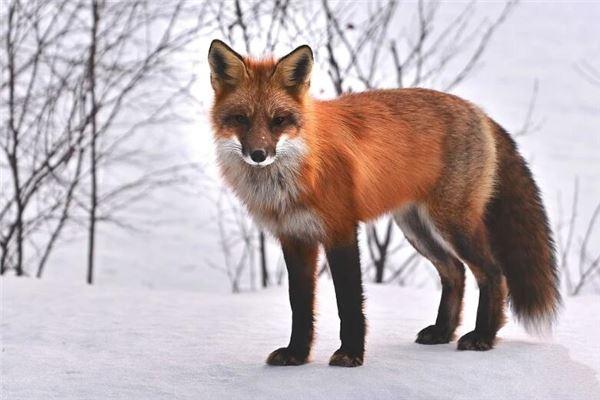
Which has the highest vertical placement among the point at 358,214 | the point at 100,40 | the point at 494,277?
the point at 100,40

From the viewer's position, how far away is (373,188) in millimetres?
4086

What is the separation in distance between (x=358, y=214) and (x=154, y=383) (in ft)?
4.04

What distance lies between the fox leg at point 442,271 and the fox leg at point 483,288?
208 millimetres

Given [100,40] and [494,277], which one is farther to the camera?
[100,40]

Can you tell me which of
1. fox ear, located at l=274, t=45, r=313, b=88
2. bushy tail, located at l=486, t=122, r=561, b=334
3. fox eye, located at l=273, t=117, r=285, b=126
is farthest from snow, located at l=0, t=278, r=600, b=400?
fox ear, located at l=274, t=45, r=313, b=88

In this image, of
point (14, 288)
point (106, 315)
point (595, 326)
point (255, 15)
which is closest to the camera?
point (595, 326)

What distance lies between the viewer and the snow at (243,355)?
3.73 m

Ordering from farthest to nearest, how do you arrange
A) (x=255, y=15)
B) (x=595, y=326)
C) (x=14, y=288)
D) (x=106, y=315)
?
(x=255, y=15), (x=14, y=288), (x=106, y=315), (x=595, y=326)

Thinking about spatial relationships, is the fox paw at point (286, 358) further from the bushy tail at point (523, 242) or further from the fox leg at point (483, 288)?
the bushy tail at point (523, 242)

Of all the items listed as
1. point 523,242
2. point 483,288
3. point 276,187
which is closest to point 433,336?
point 483,288

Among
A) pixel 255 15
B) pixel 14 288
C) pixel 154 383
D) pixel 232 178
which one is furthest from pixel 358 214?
pixel 255 15

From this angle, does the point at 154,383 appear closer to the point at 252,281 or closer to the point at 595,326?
the point at 595,326

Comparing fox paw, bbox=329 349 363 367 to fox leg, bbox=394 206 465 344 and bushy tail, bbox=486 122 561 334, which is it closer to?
fox leg, bbox=394 206 465 344

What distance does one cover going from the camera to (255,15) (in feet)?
25.1
